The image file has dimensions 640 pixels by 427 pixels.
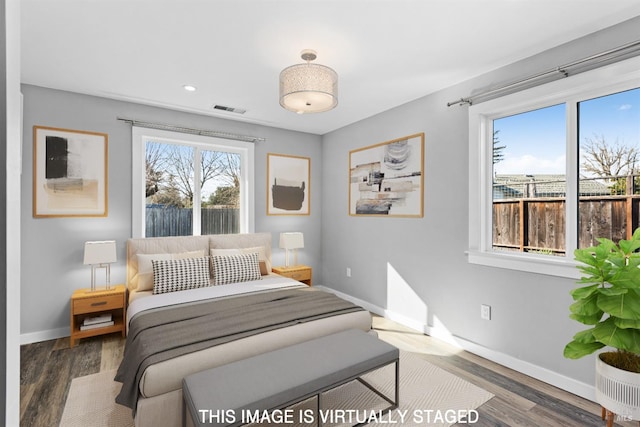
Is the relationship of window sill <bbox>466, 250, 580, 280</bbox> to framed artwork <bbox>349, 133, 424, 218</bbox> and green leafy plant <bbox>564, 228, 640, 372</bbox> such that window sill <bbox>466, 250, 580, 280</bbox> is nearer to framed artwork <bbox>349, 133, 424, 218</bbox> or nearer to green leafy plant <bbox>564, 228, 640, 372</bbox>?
green leafy plant <bbox>564, 228, 640, 372</bbox>

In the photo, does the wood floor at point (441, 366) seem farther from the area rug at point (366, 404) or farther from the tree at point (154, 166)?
the tree at point (154, 166)

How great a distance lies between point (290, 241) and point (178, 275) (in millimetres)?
1576

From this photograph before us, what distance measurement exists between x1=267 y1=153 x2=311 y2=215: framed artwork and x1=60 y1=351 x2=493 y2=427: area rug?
274 cm

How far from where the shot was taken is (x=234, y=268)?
352cm

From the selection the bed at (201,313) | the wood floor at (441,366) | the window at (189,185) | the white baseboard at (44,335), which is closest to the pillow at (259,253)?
the bed at (201,313)

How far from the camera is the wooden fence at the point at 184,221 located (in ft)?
12.5

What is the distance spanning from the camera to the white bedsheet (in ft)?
8.93

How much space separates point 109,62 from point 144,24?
781 mm

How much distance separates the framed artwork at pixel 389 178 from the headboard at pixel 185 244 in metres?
1.37

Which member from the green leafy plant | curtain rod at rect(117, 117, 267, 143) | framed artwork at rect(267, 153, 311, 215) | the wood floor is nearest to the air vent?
curtain rod at rect(117, 117, 267, 143)

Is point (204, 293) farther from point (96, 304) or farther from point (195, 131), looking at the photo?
point (195, 131)

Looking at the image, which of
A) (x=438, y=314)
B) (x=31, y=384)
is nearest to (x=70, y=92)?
(x=31, y=384)

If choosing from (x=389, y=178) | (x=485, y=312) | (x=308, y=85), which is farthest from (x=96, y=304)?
(x=485, y=312)

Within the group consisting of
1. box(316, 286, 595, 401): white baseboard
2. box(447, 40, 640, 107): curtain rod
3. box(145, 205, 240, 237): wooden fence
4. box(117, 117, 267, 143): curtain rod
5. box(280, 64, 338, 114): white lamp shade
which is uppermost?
box(447, 40, 640, 107): curtain rod
